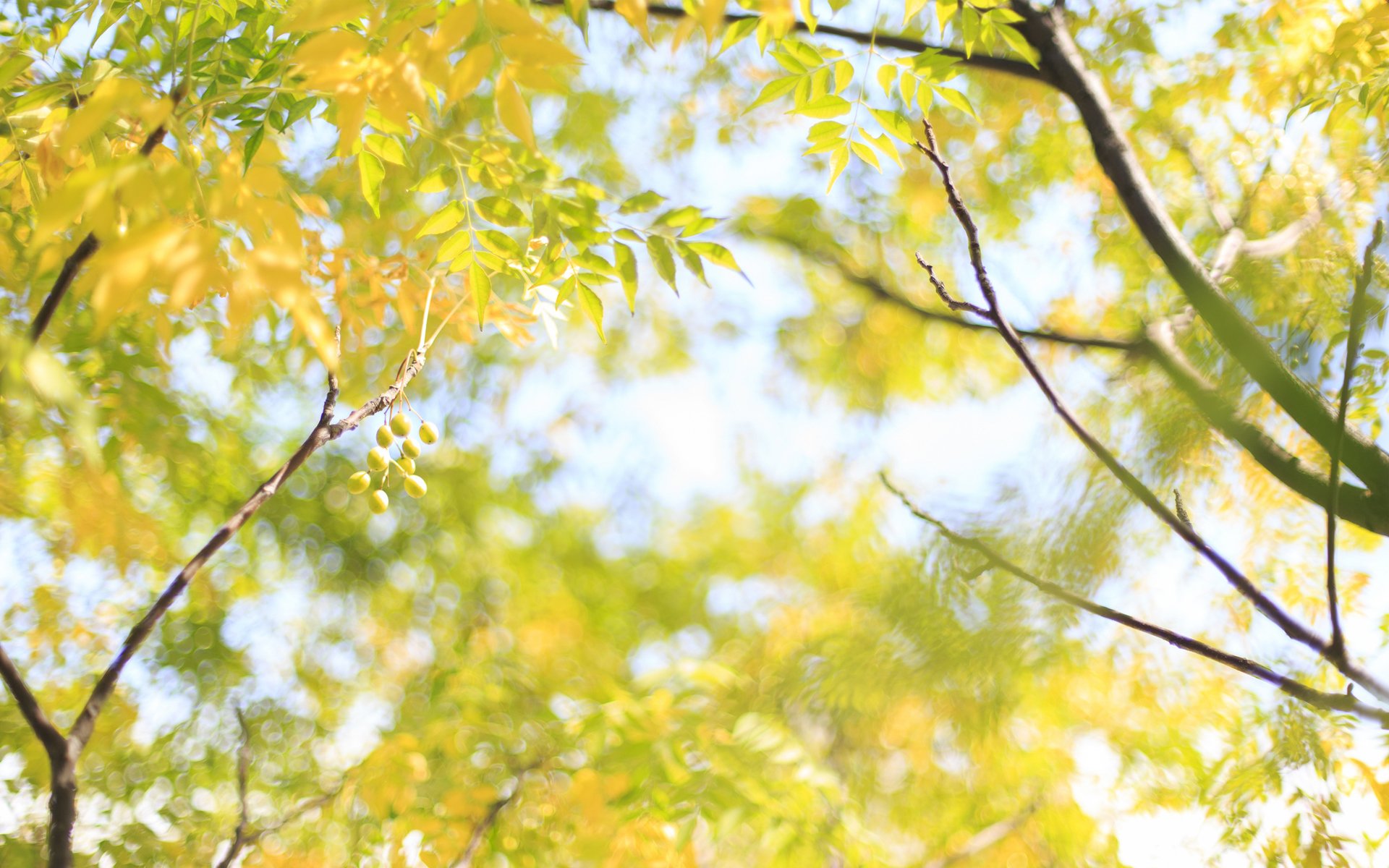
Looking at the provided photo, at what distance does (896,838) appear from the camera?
3.60 metres

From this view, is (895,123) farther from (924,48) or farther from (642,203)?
(924,48)

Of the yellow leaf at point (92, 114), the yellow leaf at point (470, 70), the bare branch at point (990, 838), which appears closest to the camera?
the yellow leaf at point (92, 114)

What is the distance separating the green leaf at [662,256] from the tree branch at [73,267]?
0.54 metres

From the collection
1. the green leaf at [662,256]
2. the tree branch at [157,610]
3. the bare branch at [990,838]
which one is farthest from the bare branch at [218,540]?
the bare branch at [990,838]

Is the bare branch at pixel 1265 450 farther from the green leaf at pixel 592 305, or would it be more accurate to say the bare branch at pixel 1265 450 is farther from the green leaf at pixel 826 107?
the green leaf at pixel 592 305

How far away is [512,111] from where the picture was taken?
2.42ft

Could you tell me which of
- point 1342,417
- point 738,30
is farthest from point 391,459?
point 1342,417

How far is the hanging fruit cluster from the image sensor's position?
102 centimetres

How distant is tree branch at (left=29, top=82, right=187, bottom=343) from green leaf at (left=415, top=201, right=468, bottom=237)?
0.30 metres

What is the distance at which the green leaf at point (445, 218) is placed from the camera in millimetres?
1037

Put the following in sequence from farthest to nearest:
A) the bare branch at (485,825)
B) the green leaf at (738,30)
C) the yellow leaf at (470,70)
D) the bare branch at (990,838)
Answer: the bare branch at (990,838)
the bare branch at (485,825)
the green leaf at (738,30)
the yellow leaf at (470,70)

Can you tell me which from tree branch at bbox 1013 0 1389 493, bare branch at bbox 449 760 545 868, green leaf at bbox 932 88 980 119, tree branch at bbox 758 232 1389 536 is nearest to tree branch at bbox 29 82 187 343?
green leaf at bbox 932 88 980 119

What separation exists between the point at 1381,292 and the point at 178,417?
2687 mm

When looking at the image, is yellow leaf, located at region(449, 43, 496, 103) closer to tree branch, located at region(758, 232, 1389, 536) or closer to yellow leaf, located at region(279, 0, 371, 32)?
yellow leaf, located at region(279, 0, 371, 32)
